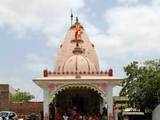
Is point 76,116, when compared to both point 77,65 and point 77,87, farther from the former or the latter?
point 77,65

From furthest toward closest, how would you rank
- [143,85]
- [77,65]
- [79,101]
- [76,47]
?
[76,47], [79,101], [77,65], [143,85]

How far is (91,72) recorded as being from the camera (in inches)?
1463

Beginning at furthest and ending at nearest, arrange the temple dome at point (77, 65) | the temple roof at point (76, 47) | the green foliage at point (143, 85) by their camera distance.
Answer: the temple roof at point (76, 47)
the temple dome at point (77, 65)
the green foliage at point (143, 85)

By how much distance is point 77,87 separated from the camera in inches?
1468

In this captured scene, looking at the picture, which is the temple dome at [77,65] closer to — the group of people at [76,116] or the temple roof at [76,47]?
the temple roof at [76,47]

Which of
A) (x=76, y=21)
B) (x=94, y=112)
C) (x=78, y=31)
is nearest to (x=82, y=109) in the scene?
(x=94, y=112)

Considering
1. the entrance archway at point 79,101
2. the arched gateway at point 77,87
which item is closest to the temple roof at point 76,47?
the arched gateway at point 77,87

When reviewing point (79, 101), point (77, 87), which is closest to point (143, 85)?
point (77, 87)

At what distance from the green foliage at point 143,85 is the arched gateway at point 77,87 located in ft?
4.11

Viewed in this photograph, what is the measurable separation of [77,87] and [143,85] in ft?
16.3

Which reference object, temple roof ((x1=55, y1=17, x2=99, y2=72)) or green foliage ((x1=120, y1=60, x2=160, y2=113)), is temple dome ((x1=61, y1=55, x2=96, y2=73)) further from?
green foliage ((x1=120, y1=60, x2=160, y2=113))

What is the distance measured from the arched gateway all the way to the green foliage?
1253 mm

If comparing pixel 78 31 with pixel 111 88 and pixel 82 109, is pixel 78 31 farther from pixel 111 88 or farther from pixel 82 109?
pixel 111 88

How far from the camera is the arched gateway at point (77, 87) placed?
36219mm
